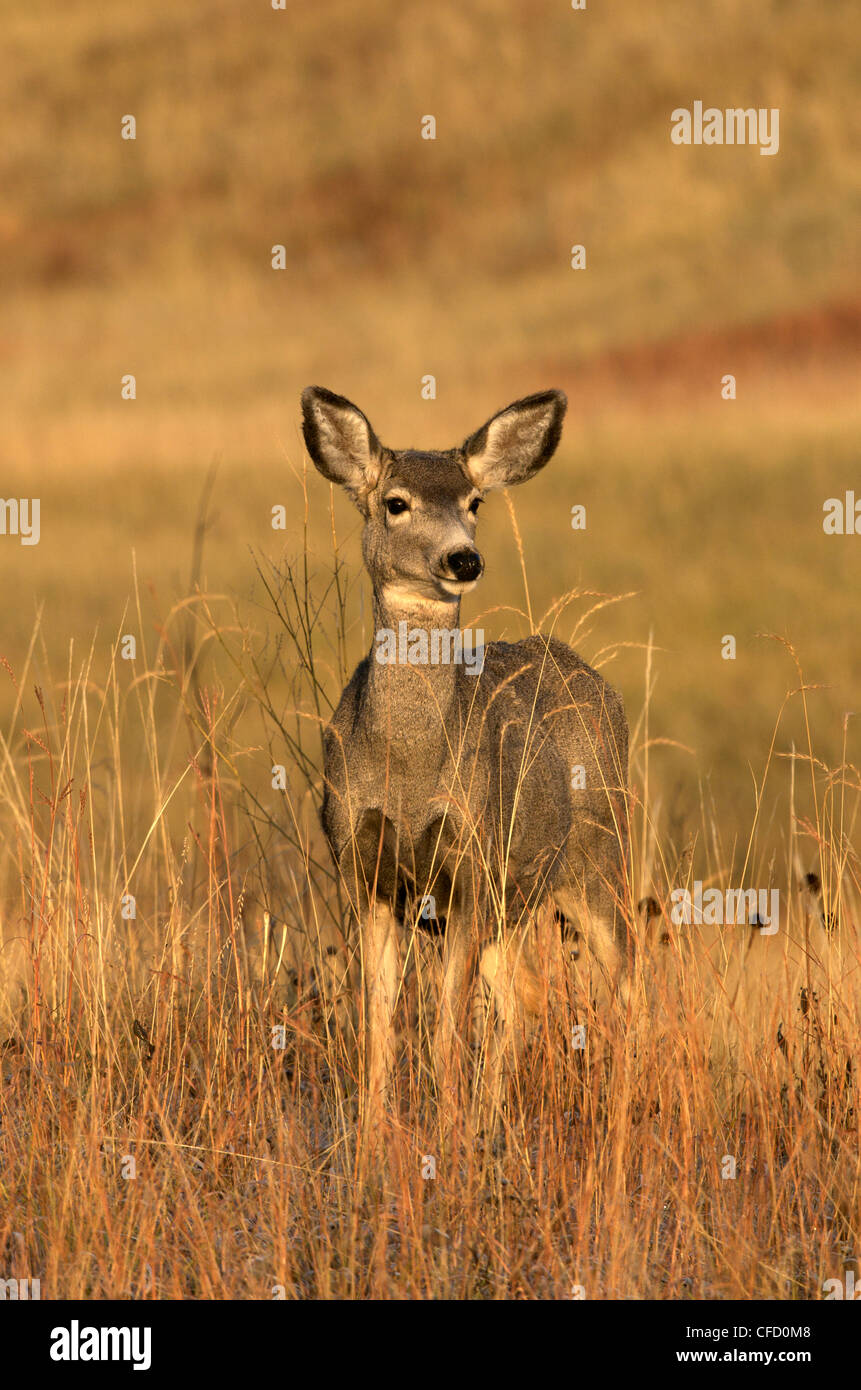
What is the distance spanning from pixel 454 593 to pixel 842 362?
3878 cm

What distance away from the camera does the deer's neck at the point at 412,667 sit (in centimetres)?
693

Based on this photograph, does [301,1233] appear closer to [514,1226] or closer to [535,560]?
[514,1226]

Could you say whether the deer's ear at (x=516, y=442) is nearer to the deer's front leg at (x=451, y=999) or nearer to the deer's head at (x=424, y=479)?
the deer's head at (x=424, y=479)

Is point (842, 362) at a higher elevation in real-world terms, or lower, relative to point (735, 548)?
higher

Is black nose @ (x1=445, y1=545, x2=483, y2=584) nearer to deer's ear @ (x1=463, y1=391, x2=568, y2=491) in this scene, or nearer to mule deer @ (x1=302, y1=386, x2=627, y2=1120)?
mule deer @ (x1=302, y1=386, x2=627, y2=1120)

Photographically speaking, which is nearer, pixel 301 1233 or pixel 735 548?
pixel 301 1233

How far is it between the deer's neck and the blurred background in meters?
15.6

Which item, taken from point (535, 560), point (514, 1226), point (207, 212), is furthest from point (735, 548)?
point (207, 212)

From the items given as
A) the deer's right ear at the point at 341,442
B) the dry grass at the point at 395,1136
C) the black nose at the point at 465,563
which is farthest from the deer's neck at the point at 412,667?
the dry grass at the point at 395,1136

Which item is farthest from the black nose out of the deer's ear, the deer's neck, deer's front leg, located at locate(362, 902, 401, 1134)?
deer's front leg, located at locate(362, 902, 401, 1134)

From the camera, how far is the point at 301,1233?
522 cm

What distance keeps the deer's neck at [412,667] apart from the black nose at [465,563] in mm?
404

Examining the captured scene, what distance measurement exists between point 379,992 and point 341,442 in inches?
88.8

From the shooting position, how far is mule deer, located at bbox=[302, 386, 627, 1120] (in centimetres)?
671
